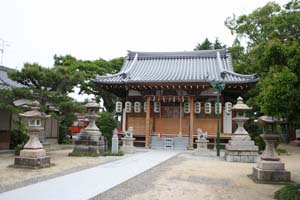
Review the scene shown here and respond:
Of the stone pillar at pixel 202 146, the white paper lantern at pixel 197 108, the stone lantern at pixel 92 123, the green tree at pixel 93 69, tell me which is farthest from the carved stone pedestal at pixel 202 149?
the green tree at pixel 93 69

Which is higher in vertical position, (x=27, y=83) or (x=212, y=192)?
(x=27, y=83)

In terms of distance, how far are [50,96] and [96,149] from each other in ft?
11.4

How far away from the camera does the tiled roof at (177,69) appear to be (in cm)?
1972

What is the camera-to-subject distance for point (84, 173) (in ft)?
30.0

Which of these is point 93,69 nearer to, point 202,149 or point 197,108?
point 197,108

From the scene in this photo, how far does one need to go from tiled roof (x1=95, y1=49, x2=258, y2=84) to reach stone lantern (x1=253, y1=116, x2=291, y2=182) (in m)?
9.86

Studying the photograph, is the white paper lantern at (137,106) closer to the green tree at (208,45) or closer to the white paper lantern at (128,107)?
the white paper lantern at (128,107)

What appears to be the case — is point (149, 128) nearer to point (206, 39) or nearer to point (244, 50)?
point (244, 50)

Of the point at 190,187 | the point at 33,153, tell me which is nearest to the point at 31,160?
the point at 33,153

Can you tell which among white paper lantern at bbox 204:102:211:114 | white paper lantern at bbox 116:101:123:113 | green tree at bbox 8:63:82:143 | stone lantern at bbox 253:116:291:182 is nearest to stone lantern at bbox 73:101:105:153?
green tree at bbox 8:63:82:143

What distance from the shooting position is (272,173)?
27.8ft

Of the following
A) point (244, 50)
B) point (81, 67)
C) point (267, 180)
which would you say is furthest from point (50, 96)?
point (244, 50)

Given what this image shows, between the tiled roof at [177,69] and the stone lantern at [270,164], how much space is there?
32.4 feet

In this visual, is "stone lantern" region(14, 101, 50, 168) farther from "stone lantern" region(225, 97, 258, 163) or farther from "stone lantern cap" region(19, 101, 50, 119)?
"stone lantern" region(225, 97, 258, 163)
